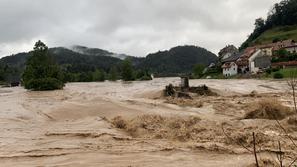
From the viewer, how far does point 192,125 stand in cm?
1229

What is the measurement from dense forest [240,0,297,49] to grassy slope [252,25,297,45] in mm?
2990

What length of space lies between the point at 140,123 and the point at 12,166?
17.5 feet

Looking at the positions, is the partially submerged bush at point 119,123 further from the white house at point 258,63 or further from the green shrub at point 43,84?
the white house at point 258,63

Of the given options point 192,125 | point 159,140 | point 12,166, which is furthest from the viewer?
point 192,125

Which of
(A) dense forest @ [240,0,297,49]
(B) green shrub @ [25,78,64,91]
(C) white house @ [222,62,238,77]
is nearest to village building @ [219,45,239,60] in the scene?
(A) dense forest @ [240,0,297,49]

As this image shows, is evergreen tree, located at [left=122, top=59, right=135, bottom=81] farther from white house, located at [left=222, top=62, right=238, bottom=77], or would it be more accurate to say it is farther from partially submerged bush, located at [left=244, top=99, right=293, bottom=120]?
partially submerged bush, located at [left=244, top=99, right=293, bottom=120]

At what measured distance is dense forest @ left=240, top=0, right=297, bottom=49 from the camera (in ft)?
412

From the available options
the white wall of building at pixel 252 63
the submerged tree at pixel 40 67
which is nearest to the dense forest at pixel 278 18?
the white wall of building at pixel 252 63

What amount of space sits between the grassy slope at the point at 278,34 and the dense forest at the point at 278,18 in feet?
9.81

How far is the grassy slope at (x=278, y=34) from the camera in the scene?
115 metres

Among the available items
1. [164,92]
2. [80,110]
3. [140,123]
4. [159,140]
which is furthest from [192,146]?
[164,92]

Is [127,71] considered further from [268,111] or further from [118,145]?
[118,145]

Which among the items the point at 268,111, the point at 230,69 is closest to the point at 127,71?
the point at 230,69

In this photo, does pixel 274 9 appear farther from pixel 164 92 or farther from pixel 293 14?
pixel 164 92
